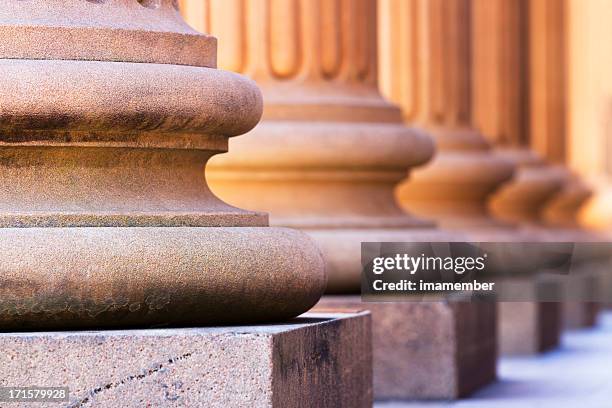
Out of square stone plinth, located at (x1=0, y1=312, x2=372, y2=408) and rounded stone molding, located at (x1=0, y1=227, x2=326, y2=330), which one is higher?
rounded stone molding, located at (x1=0, y1=227, x2=326, y2=330)

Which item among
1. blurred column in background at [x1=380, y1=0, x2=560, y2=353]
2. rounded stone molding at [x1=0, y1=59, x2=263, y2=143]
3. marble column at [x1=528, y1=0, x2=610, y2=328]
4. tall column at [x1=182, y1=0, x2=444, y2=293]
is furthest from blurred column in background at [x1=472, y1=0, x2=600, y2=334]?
rounded stone molding at [x1=0, y1=59, x2=263, y2=143]

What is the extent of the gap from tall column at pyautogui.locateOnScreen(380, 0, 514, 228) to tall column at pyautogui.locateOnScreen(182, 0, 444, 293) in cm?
891

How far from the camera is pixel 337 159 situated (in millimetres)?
30141

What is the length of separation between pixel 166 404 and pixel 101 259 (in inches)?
63.1

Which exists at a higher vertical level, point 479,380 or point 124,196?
point 124,196

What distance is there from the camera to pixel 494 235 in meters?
Answer: 41.9

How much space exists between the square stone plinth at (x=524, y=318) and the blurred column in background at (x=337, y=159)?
1038 centimetres

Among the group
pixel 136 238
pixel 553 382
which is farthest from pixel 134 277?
pixel 553 382

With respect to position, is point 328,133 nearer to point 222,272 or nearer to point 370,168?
point 370,168

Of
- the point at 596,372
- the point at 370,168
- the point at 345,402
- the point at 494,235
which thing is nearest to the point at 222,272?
the point at 345,402

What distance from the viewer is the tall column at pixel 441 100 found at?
134ft

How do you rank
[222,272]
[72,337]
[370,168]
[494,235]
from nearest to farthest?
[72,337] → [222,272] → [370,168] → [494,235]

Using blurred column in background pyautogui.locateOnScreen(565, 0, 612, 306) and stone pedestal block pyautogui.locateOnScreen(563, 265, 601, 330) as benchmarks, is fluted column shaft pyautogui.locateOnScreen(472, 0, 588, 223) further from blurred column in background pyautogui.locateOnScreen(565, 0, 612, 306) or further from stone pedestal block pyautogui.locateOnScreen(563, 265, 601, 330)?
blurred column in background pyautogui.locateOnScreen(565, 0, 612, 306)

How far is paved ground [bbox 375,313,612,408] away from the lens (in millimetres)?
30125
